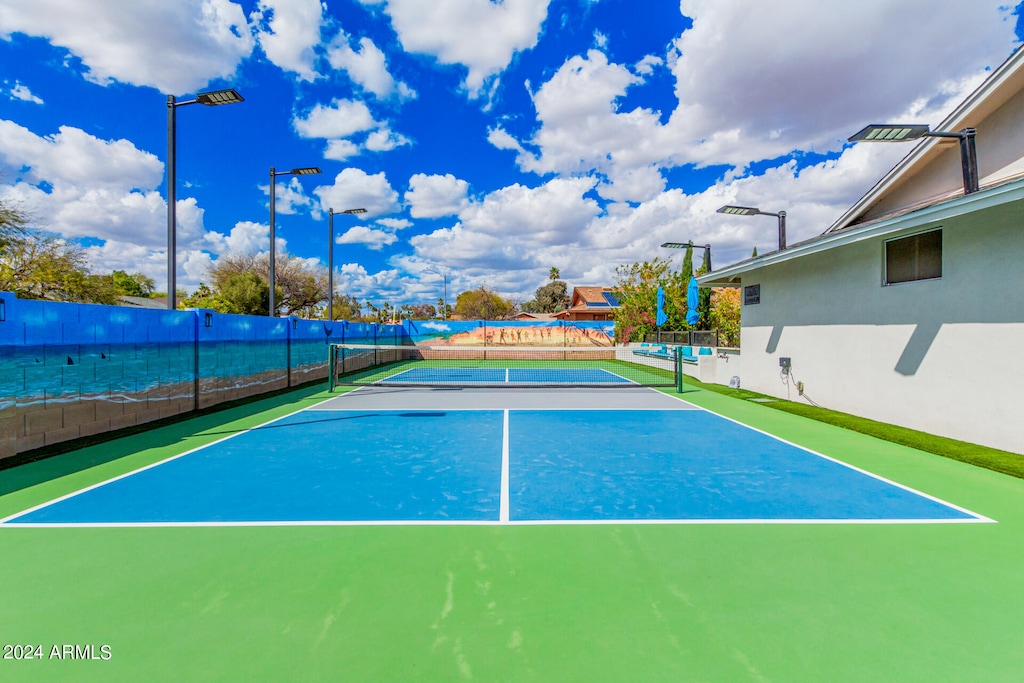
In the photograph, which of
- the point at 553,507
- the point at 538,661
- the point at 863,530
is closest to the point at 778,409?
the point at 863,530

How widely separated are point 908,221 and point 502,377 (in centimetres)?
1485

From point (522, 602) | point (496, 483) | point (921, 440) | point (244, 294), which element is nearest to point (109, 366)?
point (496, 483)

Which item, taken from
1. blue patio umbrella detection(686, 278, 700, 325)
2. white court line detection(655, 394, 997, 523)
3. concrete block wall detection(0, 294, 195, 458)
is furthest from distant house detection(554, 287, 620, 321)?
concrete block wall detection(0, 294, 195, 458)

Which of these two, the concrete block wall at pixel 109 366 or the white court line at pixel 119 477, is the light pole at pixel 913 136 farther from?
the concrete block wall at pixel 109 366

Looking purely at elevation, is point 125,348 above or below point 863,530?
above

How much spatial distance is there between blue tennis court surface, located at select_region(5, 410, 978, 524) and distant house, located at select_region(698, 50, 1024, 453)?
3.09 meters

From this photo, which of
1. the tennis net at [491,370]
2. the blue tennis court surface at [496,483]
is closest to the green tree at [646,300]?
the tennis net at [491,370]

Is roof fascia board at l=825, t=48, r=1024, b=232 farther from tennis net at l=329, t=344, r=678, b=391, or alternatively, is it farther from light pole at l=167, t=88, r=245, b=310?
light pole at l=167, t=88, r=245, b=310

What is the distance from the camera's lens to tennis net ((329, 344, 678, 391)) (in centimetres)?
1792

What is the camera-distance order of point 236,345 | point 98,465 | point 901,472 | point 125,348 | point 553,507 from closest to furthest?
1. point 553,507
2. point 901,472
3. point 98,465
4. point 125,348
5. point 236,345

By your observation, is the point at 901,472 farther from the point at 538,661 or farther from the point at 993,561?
the point at 538,661

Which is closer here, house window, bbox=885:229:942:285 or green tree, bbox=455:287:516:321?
house window, bbox=885:229:942:285

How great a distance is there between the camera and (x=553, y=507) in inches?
208

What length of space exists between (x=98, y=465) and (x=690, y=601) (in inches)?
320
